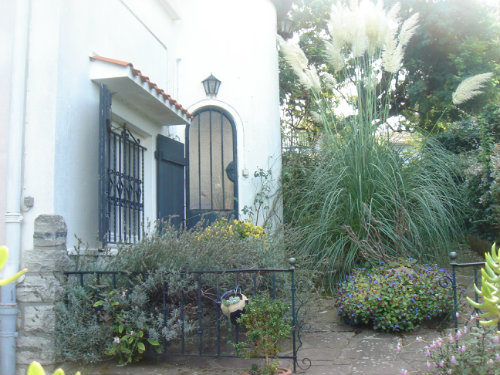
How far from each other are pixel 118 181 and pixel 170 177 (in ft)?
4.98

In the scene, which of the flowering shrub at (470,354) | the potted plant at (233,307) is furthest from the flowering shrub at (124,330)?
the flowering shrub at (470,354)

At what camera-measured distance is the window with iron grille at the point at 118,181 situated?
13.9ft

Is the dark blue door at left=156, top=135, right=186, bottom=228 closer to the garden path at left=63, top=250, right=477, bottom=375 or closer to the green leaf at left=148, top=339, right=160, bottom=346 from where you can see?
the garden path at left=63, top=250, right=477, bottom=375

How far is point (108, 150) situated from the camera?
445cm

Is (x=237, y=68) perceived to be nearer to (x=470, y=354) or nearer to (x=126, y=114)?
(x=126, y=114)

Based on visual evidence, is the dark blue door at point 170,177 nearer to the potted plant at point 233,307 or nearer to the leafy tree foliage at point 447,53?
the potted plant at point 233,307

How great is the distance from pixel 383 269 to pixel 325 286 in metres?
0.89

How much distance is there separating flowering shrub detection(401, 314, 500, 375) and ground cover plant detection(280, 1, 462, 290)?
6.48ft

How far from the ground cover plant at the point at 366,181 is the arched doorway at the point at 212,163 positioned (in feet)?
4.82

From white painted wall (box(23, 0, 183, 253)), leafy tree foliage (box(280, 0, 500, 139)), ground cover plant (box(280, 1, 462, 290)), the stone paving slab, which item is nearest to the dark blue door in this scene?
white painted wall (box(23, 0, 183, 253))

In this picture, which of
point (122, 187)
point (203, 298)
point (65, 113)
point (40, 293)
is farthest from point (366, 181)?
point (40, 293)

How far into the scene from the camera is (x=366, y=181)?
535 centimetres

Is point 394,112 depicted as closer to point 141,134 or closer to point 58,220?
point 141,134

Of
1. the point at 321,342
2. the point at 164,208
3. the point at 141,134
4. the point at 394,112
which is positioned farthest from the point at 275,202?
the point at 394,112
